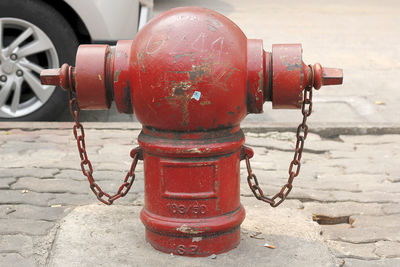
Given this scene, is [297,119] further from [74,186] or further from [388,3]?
[388,3]

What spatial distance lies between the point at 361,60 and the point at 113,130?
14.7 ft

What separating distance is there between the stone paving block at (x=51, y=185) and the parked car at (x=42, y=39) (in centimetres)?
146

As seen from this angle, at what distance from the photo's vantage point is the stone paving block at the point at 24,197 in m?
3.93

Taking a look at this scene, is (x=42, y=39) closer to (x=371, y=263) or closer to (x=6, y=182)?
(x=6, y=182)

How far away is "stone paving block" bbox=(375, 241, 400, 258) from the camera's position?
128 inches

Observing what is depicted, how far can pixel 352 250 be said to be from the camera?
3.32 meters

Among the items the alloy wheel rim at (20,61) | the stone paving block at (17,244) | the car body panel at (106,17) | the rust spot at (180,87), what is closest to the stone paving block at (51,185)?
the stone paving block at (17,244)

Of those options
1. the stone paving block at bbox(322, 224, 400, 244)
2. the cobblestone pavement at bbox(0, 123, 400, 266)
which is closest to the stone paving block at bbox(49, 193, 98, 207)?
the cobblestone pavement at bbox(0, 123, 400, 266)

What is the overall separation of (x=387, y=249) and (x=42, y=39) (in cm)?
350

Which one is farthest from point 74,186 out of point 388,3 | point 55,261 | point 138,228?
point 388,3

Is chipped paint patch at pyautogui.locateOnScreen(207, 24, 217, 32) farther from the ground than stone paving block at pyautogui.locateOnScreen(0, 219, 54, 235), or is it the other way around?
chipped paint patch at pyautogui.locateOnScreen(207, 24, 217, 32)

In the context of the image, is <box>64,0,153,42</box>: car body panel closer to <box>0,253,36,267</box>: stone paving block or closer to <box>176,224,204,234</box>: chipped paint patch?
<box>0,253,36,267</box>: stone paving block

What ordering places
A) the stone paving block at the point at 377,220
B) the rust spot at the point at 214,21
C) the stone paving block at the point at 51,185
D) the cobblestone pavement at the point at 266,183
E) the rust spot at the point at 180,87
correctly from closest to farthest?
the rust spot at the point at 180,87, the rust spot at the point at 214,21, the cobblestone pavement at the point at 266,183, the stone paving block at the point at 377,220, the stone paving block at the point at 51,185

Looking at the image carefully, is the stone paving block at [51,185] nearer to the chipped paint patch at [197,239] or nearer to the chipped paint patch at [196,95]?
the chipped paint patch at [197,239]
